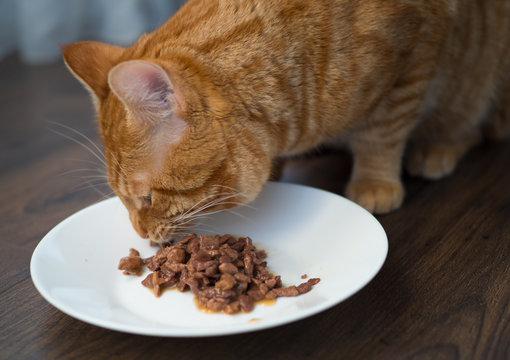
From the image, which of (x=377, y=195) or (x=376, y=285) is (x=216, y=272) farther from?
(x=377, y=195)

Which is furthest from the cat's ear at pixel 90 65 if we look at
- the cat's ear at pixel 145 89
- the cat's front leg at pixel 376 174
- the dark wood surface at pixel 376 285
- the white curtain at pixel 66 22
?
the white curtain at pixel 66 22

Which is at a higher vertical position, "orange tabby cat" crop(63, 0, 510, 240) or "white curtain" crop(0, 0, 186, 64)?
"orange tabby cat" crop(63, 0, 510, 240)

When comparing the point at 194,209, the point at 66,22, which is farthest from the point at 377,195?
the point at 66,22

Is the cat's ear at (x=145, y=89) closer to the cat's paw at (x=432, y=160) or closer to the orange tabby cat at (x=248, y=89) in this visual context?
the orange tabby cat at (x=248, y=89)

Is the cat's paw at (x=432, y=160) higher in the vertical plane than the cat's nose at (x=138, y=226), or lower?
lower

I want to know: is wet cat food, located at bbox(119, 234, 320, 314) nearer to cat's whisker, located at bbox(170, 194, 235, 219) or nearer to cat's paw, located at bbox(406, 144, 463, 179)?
cat's whisker, located at bbox(170, 194, 235, 219)

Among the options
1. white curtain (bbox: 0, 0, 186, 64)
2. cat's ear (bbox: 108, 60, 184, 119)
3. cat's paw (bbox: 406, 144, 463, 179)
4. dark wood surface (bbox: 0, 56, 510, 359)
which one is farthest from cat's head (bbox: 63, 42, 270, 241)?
white curtain (bbox: 0, 0, 186, 64)
